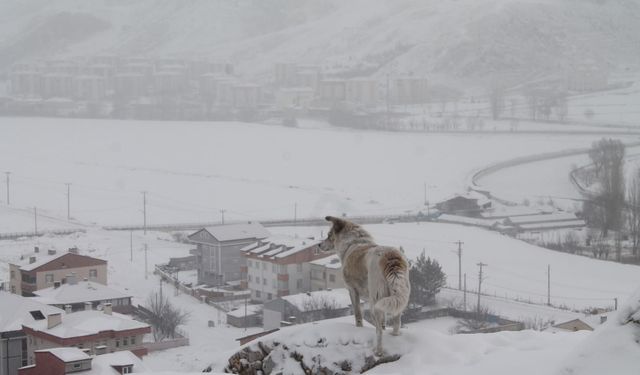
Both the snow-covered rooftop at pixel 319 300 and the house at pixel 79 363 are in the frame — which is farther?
the snow-covered rooftop at pixel 319 300

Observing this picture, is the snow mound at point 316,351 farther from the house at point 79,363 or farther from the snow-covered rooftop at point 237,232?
the snow-covered rooftop at point 237,232

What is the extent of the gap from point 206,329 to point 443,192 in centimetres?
960

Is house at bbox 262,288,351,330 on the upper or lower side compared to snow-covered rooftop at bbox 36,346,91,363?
lower

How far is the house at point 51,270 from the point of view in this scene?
27.1 ft

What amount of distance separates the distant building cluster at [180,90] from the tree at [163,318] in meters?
24.5

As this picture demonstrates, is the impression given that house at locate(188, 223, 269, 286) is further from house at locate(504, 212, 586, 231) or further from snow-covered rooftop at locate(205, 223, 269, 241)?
house at locate(504, 212, 586, 231)

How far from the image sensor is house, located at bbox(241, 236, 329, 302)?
8.69 meters

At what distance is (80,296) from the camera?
723cm

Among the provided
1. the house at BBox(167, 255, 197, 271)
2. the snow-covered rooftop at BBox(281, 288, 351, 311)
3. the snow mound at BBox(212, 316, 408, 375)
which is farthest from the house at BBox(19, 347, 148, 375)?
the house at BBox(167, 255, 197, 271)

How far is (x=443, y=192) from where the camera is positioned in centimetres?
1645

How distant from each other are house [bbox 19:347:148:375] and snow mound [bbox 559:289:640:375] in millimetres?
3139

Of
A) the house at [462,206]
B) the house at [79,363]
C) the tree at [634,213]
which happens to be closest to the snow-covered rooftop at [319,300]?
the house at [79,363]

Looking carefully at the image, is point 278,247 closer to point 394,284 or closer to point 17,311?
point 17,311

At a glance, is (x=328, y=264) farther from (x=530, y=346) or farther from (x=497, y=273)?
(x=530, y=346)
